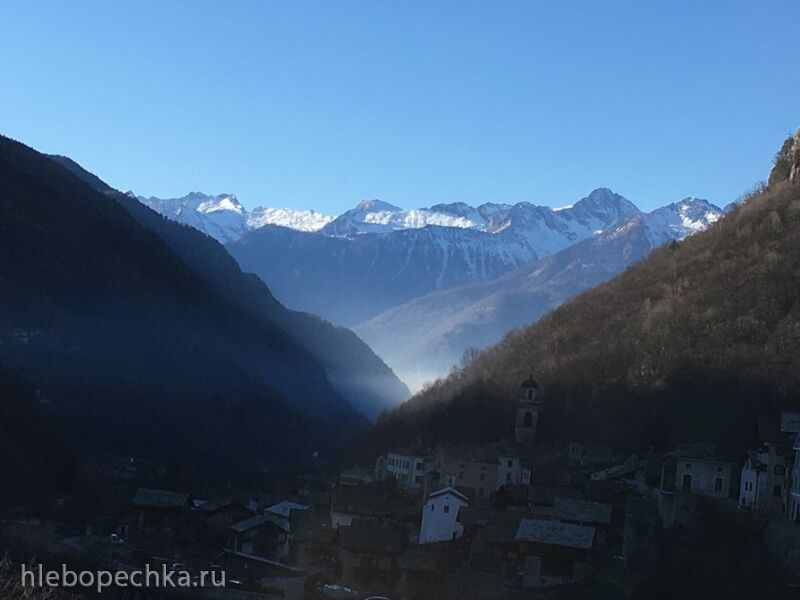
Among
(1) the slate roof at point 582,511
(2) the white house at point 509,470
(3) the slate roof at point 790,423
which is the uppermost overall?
(3) the slate roof at point 790,423

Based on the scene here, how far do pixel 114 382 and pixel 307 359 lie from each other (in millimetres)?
67082

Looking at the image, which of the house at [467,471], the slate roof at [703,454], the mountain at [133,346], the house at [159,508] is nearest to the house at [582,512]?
the slate roof at [703,454]

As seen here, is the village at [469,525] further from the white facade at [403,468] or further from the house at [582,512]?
the white facade at [403,468]

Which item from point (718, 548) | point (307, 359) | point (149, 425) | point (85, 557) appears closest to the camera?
point (718, 548)

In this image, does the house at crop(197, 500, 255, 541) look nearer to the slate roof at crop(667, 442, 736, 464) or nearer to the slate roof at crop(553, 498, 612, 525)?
the slate roof at crop(553, 498, 612, 525)

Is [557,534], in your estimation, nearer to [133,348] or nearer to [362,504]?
[362,504]

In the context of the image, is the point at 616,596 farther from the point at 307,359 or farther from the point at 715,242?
the point at 307,359

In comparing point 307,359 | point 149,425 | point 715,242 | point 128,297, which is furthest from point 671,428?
point 307,359

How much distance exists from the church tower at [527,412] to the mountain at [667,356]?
0.98 meters

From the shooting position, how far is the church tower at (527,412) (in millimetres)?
76856

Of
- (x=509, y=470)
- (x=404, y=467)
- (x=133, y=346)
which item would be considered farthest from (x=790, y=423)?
→ (x=133, y=346)

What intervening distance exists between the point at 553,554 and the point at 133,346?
95765 mm

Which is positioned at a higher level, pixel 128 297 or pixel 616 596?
pixel 128 297

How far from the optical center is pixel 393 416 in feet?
332
